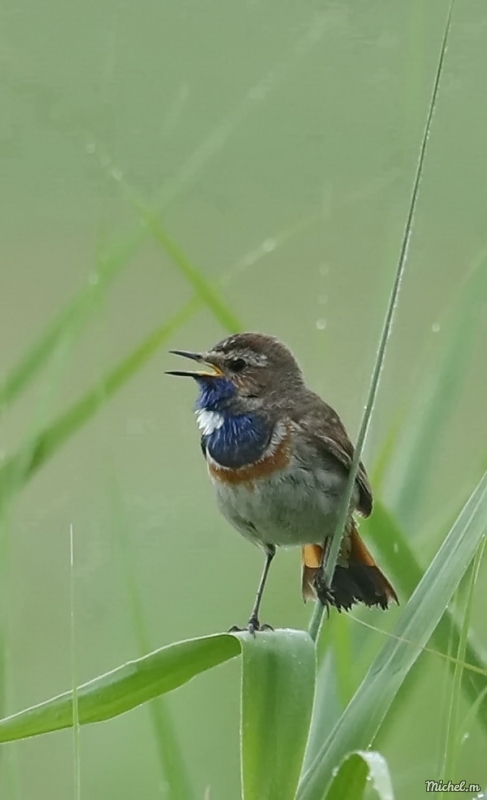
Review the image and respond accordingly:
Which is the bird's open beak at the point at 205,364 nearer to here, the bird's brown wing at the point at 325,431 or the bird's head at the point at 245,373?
the bird's head at the point at 245,373

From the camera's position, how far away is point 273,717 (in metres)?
1.07

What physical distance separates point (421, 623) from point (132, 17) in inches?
199

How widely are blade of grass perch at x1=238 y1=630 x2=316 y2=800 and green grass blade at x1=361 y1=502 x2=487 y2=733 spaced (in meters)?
0.27

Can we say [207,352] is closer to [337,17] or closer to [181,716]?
[337,17]

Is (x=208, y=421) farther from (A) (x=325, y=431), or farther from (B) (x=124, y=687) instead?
(B) (x=124, y=687)

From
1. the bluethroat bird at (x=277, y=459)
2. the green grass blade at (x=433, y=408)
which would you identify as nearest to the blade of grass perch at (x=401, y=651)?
the green grass blade at (x=433, y=408)

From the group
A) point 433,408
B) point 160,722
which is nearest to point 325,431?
point 433,408

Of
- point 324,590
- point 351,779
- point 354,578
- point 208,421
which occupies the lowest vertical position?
point 351,779

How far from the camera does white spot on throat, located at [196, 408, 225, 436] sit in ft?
6.38

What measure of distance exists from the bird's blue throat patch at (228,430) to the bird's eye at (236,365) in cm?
3

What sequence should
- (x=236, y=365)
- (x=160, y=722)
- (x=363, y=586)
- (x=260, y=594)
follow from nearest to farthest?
(x=160, y=722) < (x=363, y=586) < (x=260, y=594) < (x=236, y=365)

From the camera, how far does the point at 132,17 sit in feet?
18.8

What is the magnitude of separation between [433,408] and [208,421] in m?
0.56

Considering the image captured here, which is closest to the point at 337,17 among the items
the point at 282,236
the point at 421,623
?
the point at 282,236
